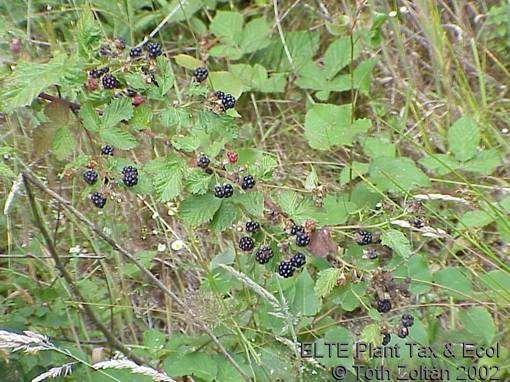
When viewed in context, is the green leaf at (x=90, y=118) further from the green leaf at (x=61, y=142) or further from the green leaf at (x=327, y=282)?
the green leaf at (x=327, y=282)

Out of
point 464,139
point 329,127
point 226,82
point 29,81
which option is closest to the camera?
point 29,81

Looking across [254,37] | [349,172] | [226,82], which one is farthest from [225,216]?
[254,37]

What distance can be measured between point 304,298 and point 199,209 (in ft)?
0.95

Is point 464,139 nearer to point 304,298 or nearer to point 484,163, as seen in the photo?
point 484,163

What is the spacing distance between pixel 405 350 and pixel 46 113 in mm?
751

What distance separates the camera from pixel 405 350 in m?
1.43

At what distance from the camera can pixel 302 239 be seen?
1.27 metres

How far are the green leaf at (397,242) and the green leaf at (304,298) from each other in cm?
22

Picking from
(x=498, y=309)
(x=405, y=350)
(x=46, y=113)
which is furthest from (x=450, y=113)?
(x=46, y=113)

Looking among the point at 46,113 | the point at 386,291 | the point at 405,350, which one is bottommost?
the point at 405,350

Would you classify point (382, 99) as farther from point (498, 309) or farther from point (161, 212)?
point (498, 309)

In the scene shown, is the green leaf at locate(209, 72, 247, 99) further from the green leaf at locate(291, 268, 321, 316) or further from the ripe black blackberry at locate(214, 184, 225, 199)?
the ripe black blackberry at locate(214, 184, 225, 199)

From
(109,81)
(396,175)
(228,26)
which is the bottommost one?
(396,175)

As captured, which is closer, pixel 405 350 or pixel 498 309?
pixel 405 350
